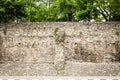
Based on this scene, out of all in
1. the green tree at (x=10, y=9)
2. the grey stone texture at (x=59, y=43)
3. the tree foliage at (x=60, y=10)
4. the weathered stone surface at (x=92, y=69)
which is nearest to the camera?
the weathered stone surface at (x=92, y=69)

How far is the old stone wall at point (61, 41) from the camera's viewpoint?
91.5ft

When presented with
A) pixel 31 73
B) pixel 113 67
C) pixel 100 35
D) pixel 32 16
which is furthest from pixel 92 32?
pixel 32 16

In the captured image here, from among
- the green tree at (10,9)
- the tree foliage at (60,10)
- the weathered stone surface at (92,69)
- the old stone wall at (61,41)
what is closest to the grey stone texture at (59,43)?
the old stone wall at (61,41)

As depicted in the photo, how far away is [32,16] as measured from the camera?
1535 inches

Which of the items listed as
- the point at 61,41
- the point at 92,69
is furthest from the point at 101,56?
the point at 61,41

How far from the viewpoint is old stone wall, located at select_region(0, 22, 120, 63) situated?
91.5ft

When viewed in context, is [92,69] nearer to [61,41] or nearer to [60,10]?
[61,41]

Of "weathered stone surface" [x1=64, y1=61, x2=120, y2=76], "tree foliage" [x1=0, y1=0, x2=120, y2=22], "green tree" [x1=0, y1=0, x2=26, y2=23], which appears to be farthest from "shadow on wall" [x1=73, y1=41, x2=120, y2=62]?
"green tree" [x1=0, y1=0, x2=26, y2=23]

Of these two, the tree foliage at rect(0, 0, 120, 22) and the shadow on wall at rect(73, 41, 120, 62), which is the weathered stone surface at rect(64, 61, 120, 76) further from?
the tree foliage at rect(0, 0, 120, 22)

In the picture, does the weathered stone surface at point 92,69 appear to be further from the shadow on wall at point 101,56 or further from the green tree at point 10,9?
the green tree at point 10,9

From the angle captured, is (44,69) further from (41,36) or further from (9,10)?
(9,10)

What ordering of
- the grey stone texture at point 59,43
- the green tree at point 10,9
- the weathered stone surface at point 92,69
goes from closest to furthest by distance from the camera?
the weathered stone surface at point 92,69
the green tree at point 10,9
the grey stone texture at point 59,43

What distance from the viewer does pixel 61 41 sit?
90.9ft

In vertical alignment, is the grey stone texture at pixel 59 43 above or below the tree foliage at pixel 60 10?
below
